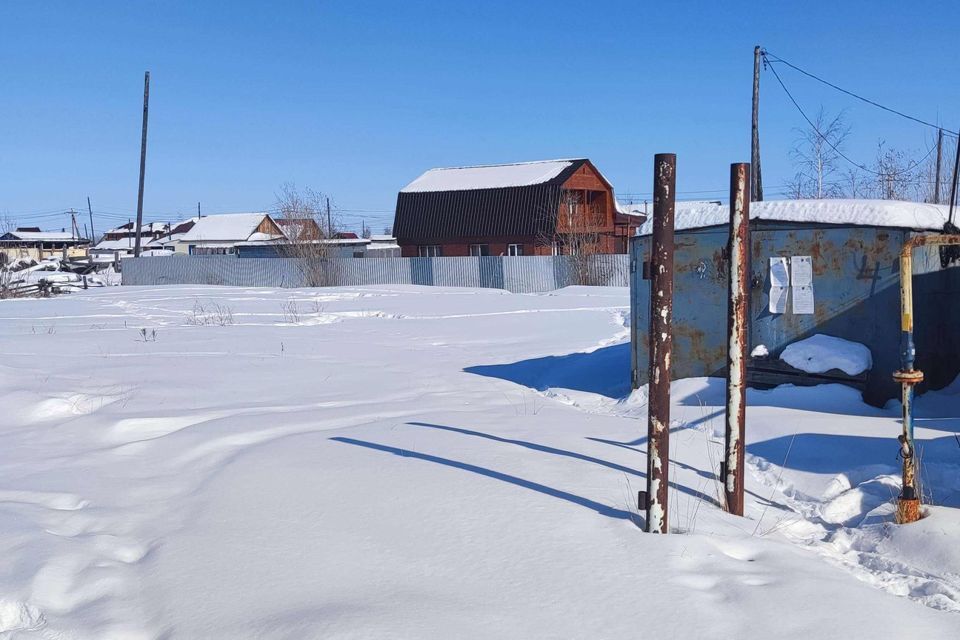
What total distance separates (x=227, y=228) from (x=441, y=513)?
78.6 metres

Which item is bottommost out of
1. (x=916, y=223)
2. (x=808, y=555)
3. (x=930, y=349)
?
(x=808, y=555)

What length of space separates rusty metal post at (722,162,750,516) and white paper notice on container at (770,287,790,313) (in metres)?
3.39

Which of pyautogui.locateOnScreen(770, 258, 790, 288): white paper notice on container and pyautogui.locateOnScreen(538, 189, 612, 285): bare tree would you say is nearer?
pyautogui.locateOnScreen(770, 258, 790, 288): white paper notice on container

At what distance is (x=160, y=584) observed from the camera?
3580 mm

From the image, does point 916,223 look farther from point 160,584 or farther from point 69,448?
point 69,448

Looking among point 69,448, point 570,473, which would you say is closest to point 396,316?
point 69,448

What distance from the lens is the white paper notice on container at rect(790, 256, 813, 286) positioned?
303 inches

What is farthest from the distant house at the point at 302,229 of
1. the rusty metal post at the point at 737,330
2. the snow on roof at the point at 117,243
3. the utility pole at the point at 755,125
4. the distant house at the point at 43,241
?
the snow on roof at the point at 117,243

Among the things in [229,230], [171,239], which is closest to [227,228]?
[229,230]

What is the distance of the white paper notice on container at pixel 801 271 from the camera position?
7.70 meters

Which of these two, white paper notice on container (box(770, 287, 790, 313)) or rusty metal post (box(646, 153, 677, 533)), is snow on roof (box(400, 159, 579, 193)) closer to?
white paper notice on container (box(770, 287, 790, 313))

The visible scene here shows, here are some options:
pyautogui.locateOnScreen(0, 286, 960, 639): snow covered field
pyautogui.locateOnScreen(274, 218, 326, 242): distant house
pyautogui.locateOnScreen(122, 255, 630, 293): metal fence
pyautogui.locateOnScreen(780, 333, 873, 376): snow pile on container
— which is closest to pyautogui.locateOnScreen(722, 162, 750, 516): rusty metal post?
pyautogui.locateOnScreen(0, 286, 960, 639): snow covered field

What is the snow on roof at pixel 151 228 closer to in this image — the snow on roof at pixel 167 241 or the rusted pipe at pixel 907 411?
the snow on roof at pixel 167 241

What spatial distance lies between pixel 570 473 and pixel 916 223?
14.2 feet
